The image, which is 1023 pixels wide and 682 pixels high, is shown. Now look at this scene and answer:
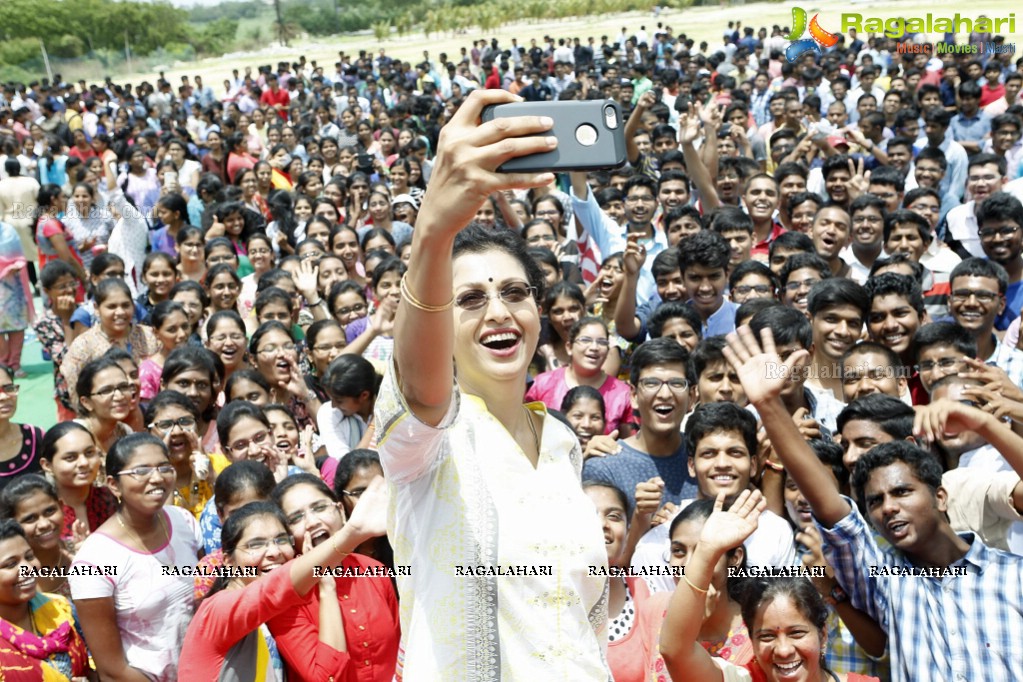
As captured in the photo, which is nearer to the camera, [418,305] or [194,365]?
[418,305]

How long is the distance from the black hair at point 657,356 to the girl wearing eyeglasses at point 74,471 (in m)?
2.10

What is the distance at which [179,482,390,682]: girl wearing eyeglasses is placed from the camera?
8.57 ft

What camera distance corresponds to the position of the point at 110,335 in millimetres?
5336

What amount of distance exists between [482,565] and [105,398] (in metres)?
3.25

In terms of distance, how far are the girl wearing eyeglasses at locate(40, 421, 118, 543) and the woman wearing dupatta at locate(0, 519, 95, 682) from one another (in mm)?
615

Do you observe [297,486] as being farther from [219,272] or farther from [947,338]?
[219,272]

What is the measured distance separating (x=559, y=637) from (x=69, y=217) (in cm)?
826

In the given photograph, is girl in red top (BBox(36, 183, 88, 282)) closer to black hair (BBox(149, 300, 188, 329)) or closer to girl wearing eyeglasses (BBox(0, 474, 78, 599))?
black hair (BBox(149, 300, 188, 329))

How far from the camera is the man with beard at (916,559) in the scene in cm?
238

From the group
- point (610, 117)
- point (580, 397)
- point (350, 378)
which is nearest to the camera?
point (610, 117)

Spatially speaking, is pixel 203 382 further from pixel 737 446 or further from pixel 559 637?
pixel 559 637

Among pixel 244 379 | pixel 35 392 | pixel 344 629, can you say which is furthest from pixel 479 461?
pixel 35 392

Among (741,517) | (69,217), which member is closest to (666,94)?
(69,217)

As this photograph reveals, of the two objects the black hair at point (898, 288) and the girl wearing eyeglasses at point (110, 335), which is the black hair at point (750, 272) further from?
the girl wearing eyeglasses at point (110, 335)
